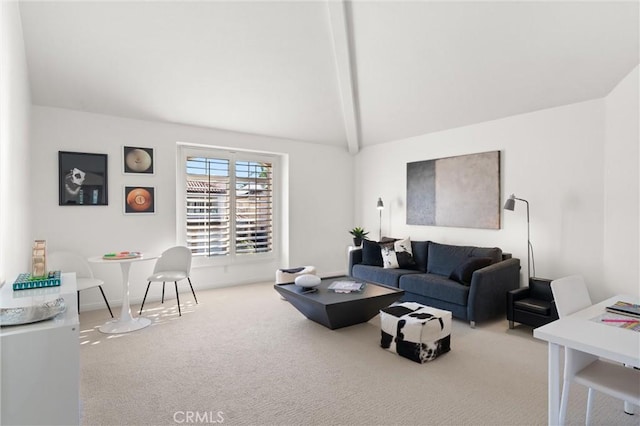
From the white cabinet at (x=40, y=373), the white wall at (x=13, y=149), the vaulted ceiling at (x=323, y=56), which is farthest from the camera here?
the vaulted ceiling at (x=323, y=56)

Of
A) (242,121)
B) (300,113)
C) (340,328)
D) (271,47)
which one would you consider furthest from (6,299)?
(300,113)

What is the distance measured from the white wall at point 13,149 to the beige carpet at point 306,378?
1.03 m

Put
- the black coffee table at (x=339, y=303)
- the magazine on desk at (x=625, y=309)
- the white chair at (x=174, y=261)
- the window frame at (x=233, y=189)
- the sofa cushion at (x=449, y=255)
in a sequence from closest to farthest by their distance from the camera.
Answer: the magazine on desk at (x=625, y=309) → the black coffee table at (x=339, y=303) → the sofa cushion at (x=449, y=255) → the white chair at (x=174, y=261) → the window frame at (x=233, y=189)

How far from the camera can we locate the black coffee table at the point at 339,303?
11.0 ft

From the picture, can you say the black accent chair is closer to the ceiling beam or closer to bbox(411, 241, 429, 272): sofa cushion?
bbox(411, 241, 429, 272): sofa cushion

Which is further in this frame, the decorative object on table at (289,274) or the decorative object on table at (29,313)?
the decorative object on table at (289,274)

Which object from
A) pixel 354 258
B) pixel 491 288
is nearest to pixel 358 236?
pixel 354 258

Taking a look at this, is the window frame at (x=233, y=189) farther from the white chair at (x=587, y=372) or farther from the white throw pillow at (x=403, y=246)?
the white chair at (x=587, y=372)

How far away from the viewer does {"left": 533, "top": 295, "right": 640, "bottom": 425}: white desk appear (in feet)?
4.67

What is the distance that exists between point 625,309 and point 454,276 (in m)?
2.18

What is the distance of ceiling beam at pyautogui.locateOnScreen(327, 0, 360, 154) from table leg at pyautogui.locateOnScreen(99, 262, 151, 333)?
340 centimetres

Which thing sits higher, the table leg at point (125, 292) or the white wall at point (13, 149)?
the white wall at point (13, 149)

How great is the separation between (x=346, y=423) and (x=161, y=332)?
235 cm

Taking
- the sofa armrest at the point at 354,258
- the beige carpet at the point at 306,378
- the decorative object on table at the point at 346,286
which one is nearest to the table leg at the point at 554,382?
the beige carpet at the point at 306,378
